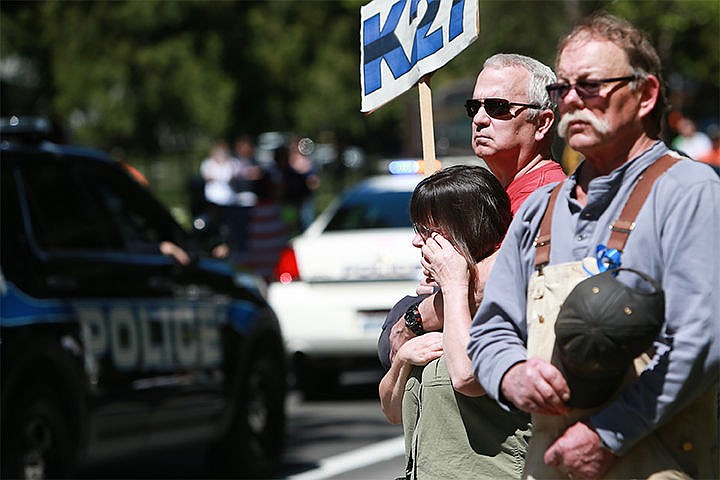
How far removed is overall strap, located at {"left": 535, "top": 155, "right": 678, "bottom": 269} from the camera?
3.01m

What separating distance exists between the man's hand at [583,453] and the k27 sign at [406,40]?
132 centimetres

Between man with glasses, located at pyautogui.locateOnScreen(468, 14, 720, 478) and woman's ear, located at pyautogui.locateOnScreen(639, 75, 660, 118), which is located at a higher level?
woman's ear, located at pyautogui.locateOnScreen(639, 75, 660, 118)

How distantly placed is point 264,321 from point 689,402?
605cm

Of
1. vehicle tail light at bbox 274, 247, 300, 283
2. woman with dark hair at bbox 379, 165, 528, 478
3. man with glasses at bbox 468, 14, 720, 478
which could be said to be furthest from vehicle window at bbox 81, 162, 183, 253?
man with glasses at bbox 468, 14, 720, 478

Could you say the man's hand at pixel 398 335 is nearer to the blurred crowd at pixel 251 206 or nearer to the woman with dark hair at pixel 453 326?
the woman with dark hair at pixel 453 326

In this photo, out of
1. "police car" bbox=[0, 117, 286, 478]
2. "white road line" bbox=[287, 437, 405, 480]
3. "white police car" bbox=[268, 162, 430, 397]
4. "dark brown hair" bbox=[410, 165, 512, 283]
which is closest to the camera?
"dark brown hair" bbox=[410, 165, 512, 283]

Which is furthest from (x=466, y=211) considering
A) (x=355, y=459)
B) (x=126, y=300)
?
(x=355, y=459)

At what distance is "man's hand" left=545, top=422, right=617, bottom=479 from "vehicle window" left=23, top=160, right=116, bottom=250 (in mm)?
4486

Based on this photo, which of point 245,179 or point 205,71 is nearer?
point 245,179

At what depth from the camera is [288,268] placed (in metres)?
11.5

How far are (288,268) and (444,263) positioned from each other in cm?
801

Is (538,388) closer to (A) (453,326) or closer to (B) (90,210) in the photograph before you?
(A) (453,326)

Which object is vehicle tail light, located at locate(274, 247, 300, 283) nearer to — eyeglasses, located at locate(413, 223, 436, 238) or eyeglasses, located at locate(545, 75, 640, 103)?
eyeglasses, located at locate(413, 223, 436, 238)

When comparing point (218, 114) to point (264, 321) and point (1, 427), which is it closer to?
point (264, 321)
